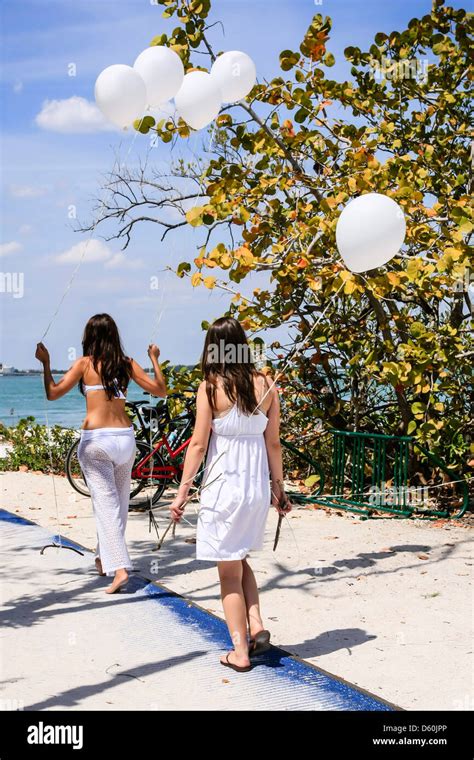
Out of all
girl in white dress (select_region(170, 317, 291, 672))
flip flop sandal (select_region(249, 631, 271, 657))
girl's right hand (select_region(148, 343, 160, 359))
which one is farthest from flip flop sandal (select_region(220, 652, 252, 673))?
girl's right hand (select_region(148, 343, 160, 359))

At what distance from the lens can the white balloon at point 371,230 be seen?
5.22 m

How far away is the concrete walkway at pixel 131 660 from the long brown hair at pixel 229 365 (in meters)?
1.35

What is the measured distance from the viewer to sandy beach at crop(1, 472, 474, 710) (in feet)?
14.4

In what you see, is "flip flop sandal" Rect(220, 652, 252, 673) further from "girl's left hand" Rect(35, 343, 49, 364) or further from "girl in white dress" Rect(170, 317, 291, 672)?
"girl's left hand" Rect(35, 343, 49, 364)

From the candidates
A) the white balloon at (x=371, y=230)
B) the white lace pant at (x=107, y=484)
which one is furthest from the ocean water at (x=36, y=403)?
the white balloon at (x=371, y=230)

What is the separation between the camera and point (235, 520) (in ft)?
13.6

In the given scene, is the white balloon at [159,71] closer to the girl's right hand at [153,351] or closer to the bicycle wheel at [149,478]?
the girl's right hand at [153,351]

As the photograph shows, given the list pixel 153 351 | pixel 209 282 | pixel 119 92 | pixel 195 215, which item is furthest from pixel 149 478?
pixel 119 92

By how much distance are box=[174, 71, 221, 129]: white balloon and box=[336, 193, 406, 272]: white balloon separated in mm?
1632

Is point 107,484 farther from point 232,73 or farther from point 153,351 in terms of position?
point 232,73

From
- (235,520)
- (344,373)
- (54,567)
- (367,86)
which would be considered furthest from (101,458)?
(367,86)

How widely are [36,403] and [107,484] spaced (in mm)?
64837
